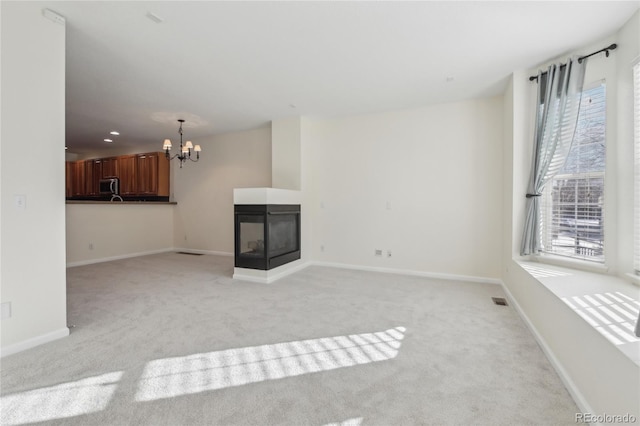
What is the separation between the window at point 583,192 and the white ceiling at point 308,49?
2.35ft

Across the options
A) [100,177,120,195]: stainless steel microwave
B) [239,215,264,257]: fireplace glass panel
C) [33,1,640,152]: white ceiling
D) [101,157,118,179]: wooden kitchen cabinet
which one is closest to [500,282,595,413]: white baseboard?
[33,1,640,152]: white ceiling

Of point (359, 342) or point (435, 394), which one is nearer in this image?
point (435, 394)

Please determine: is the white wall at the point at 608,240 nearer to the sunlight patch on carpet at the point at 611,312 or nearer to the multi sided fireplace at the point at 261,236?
the sunlight patch on carpet at the point at 611,312

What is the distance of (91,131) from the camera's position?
18.9 ft

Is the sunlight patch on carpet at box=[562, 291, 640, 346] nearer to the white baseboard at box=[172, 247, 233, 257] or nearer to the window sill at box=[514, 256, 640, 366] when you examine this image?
the window sill at box=[514, 256, 640, 366]

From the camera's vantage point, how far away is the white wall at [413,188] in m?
4.03

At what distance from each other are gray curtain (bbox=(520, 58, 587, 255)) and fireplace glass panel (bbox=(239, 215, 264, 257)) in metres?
3.35

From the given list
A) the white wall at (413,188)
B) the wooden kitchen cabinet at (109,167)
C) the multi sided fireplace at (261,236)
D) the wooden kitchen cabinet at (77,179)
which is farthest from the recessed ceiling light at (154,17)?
the wooden kitchen cabinet at (77,179)

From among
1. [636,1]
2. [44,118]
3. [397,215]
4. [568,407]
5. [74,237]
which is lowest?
[568,407]

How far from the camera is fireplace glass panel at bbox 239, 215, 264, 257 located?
162 inches

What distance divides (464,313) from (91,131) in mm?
7493

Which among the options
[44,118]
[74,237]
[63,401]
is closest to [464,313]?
[63,401]

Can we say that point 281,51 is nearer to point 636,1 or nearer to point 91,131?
point 636,1

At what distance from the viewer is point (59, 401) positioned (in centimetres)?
155
